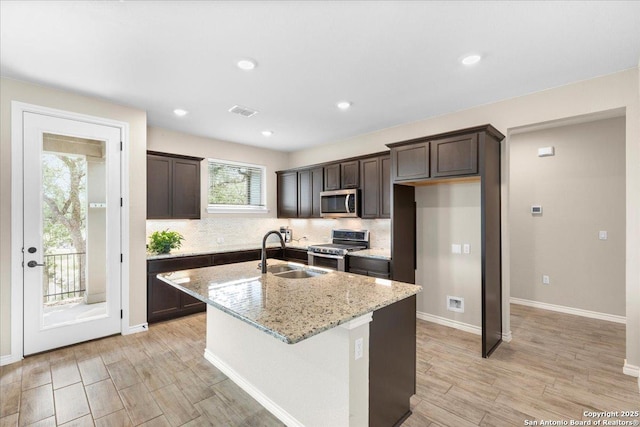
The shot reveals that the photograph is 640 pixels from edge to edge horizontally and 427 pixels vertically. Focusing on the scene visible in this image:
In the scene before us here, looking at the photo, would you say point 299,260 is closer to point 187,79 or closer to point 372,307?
point 187,79

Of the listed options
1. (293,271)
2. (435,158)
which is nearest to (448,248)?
(435,158)

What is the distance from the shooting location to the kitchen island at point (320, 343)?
63.1 inches

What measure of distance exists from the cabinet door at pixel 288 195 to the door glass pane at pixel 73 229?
297 cm

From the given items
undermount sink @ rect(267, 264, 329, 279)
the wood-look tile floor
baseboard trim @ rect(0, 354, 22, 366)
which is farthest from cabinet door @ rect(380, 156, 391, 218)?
baseboard trim @ rect(0, 354, 22, 366)

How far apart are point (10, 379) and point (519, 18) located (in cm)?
487

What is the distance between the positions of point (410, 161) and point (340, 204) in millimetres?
1469

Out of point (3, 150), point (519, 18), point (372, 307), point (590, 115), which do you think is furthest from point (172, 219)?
point (590, 115)

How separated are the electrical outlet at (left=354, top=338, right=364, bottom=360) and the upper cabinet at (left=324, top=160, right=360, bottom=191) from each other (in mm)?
3104

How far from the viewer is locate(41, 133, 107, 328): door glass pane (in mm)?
3121

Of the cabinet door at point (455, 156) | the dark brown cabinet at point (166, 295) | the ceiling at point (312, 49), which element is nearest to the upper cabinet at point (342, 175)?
the ceiling at point (312, 49)

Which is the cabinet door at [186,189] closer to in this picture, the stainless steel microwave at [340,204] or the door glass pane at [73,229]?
the door glass pane at [73,229]

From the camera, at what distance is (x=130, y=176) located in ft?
11.7

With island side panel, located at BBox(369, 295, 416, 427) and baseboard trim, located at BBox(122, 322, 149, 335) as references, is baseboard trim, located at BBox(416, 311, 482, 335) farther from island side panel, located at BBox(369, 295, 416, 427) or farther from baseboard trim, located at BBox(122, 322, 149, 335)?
baseboard trim, located at BBox(122, 322, 149, 335)

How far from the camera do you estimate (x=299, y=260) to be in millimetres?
5180
